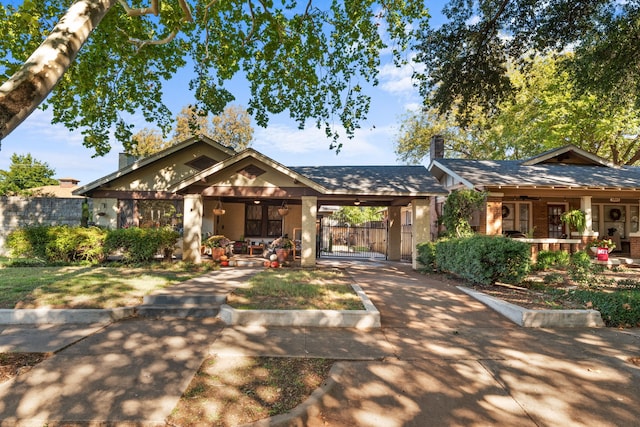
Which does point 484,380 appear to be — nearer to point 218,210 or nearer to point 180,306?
point 180,306

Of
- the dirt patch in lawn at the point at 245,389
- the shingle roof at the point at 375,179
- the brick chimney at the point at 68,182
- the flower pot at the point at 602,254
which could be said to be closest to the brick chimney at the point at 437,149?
the shingle roof at the point at 375,179

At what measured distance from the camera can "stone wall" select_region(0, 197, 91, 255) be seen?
1520 cm

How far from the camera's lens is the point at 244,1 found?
33.1 feet

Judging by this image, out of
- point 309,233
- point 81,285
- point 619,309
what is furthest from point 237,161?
point 619,309

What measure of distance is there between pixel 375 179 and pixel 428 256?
395 cm

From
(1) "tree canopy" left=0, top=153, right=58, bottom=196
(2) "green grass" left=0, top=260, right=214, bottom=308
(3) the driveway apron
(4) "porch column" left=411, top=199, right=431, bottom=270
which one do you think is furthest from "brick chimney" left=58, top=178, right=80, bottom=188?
(3) the driveway apron

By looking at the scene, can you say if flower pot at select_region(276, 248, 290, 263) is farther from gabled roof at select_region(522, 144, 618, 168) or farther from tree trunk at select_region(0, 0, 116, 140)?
gabled roof at select_region(522, 144, 618, 168)

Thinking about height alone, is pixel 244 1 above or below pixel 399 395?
above

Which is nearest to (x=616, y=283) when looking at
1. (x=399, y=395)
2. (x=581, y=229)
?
(x=581, y=229)

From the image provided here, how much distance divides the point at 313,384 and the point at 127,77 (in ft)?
42.9

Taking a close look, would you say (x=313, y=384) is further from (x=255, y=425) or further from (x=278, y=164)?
(x=278, y=164)

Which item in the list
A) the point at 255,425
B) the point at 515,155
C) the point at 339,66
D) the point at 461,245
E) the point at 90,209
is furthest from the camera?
the point at 515,155

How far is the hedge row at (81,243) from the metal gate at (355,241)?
11203 mm

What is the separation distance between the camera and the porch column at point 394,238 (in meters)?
17.2
